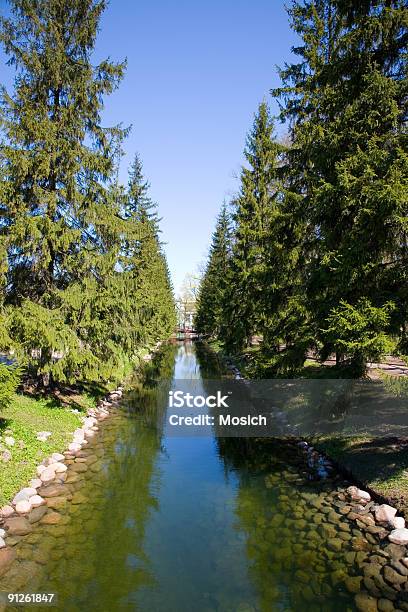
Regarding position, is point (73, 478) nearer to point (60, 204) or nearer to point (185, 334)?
point (60, 204)

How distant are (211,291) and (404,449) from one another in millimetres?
38515

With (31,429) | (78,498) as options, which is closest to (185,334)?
(31,429)

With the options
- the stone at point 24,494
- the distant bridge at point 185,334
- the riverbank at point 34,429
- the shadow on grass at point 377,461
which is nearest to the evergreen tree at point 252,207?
the riverbank at point 34,429

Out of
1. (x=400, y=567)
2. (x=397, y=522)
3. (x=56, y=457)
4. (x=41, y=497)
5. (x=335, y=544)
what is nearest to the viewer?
(x=400, y=567)

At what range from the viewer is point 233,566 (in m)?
6.86

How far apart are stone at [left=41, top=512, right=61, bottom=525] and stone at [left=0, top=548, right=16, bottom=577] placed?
38.5 inches

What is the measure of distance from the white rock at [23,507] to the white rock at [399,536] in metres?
7.06

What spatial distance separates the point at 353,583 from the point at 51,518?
5710 millimetres

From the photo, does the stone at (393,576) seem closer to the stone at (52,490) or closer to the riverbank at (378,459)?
the riverbank at (378,459)

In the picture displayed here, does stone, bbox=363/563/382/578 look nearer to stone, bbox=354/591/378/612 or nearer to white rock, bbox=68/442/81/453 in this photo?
stone, bbox=354/591/378/612

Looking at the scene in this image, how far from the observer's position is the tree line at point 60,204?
40.9 feet

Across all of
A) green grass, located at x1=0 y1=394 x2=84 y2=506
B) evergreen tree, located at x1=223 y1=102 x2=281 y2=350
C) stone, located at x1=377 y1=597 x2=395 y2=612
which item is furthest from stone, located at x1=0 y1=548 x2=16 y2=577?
evergreen tree, located at x1=223 y1=102 x2=281 y2=350

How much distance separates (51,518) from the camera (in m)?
8.08

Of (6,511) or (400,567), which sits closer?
(400,567)
